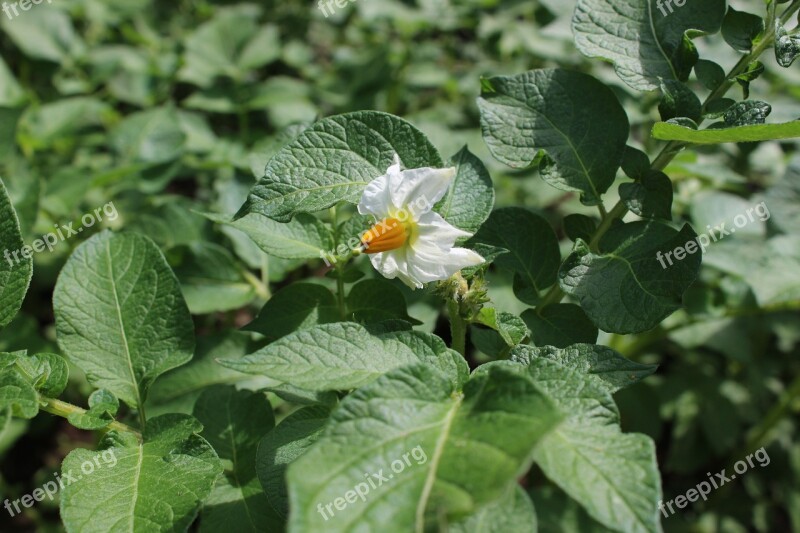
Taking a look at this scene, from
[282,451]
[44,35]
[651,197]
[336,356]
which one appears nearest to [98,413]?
[282,451]

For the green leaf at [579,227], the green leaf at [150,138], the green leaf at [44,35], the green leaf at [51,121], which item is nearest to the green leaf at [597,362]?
the green leaf at [579,227]

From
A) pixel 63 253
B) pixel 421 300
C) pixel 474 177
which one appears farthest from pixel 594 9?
pixel 63 253

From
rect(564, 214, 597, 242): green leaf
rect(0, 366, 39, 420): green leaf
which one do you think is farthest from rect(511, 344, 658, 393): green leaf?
rect(0, 366, 39, 420): green leaf

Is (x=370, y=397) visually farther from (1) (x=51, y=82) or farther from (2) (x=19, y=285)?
(1) (x=51, y=82)

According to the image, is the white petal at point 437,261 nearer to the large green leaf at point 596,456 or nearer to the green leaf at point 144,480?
the large green leaf at point 596,456

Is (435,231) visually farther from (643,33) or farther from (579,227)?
(643,33)
